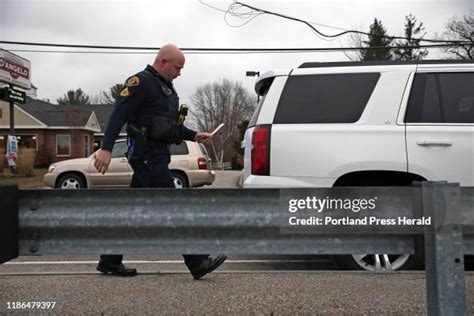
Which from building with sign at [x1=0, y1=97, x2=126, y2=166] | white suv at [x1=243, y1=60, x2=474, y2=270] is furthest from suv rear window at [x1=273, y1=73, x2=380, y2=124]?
building with sign at [x1=0, y1=97, x2=126, y2=166]

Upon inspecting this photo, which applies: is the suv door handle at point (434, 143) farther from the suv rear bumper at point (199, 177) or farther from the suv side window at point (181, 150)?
the suv side window at point (181, 150)

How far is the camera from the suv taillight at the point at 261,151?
4250 mm

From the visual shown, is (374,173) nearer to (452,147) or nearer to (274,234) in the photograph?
(452,147)

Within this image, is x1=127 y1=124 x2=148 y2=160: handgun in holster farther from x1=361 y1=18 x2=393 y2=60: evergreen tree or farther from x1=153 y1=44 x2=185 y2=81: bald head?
x1=361 y1=18 x2=393 y2=60: evergreen tree

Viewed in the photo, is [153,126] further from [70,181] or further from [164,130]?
[70,181]

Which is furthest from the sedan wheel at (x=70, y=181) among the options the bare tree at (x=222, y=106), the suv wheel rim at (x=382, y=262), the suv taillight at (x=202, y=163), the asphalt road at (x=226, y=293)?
the bare tree at (x=222, y=106)

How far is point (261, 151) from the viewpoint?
4.28m

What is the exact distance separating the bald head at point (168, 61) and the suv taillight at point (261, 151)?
93cm

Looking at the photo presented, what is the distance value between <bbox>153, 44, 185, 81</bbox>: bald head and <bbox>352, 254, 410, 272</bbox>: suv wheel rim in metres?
2.40

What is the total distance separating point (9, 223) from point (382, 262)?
3.39m

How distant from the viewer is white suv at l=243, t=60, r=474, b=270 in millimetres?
4121

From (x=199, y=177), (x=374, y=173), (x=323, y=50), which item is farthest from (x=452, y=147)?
(x=323, y=50)

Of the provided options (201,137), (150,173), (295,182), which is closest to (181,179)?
(201,137)

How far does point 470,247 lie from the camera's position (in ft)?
7.40
